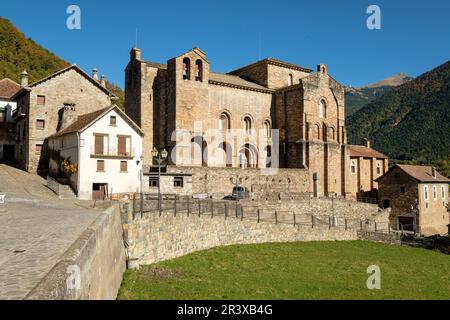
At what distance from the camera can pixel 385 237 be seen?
33531mm

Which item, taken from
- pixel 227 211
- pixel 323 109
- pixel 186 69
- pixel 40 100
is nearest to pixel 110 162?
pixel 227 211

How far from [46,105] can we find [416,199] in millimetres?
37139

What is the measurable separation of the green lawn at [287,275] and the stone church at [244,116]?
13.2m

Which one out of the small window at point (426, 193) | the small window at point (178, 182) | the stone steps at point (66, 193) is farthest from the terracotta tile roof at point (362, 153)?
the stone steps at point (66, 193)

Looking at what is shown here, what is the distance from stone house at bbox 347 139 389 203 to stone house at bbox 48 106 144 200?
93.6ft

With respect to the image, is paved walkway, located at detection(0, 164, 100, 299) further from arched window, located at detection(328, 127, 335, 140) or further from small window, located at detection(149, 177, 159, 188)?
arched window, located at detection(328, 127, 335, 140)

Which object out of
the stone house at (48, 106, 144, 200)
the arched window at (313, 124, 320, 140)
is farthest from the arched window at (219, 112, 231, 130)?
the stone house at (48, 106, 144, 200)

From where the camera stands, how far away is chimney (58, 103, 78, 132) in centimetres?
3334

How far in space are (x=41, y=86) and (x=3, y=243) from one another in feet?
89.3

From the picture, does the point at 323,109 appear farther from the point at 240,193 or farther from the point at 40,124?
the point at 40,124

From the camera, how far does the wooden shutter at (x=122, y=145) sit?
29406mm

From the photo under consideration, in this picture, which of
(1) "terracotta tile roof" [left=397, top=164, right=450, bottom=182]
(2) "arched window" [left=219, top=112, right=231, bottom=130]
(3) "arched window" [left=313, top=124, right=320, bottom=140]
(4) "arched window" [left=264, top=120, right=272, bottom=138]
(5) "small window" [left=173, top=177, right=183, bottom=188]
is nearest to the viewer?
(5) "small window" [left=173, top=177, right=183, bottom=188]

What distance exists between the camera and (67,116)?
110 feet
